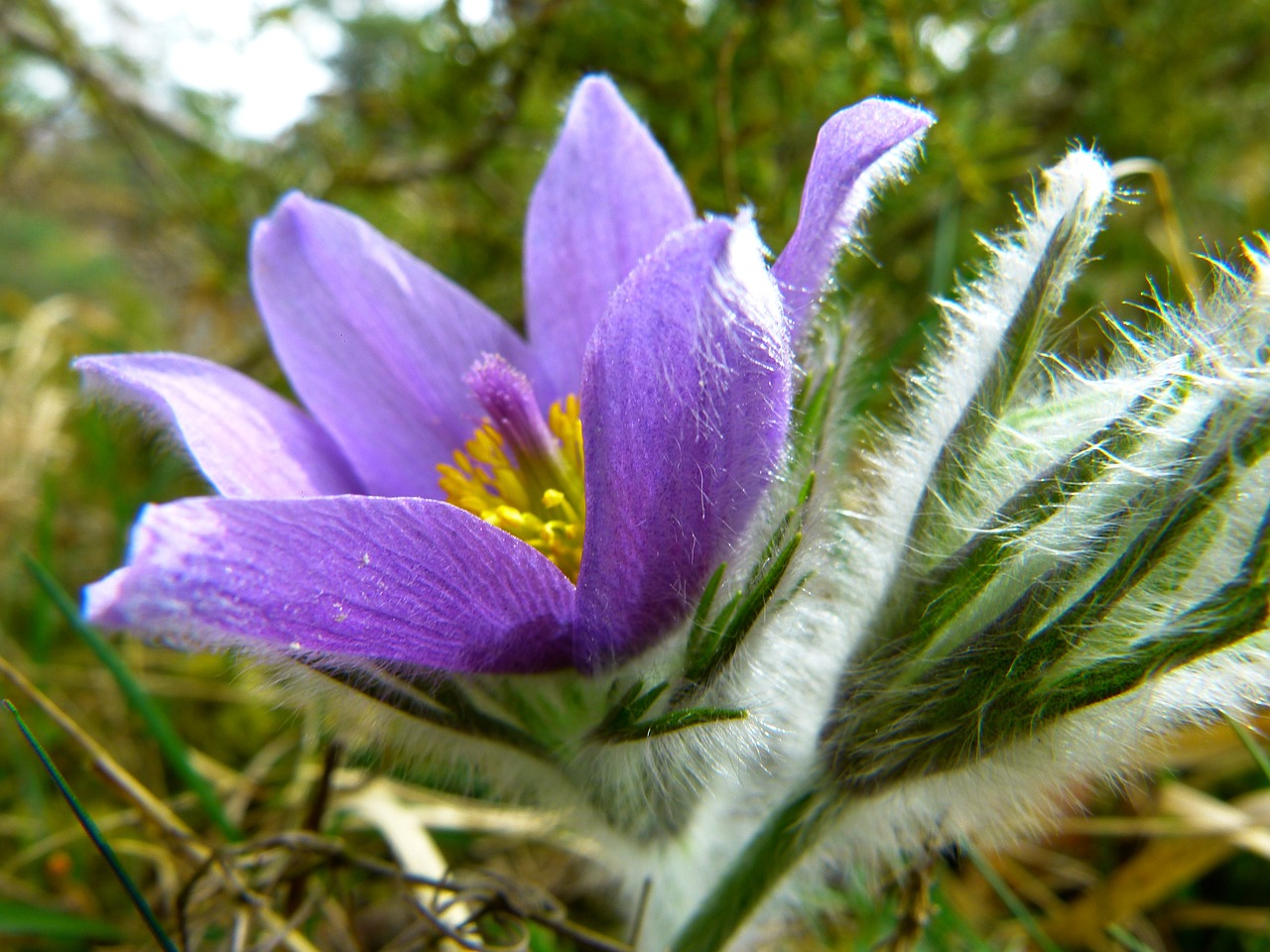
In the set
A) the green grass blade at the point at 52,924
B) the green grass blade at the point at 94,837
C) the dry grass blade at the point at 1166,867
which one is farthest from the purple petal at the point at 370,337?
the dry grass blade at the point at 1166,867

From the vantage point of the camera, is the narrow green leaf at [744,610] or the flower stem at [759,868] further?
the flower stem at [759,868]

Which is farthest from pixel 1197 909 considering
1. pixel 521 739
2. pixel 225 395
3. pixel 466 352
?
pixel 225 395

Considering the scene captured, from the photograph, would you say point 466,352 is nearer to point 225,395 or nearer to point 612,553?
point 225,395

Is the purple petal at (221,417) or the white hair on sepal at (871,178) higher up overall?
the white hair on sepal at (871,178)

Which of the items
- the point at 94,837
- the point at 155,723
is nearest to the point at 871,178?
the point at 94,837

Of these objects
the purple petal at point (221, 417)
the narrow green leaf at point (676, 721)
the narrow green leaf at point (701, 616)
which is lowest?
the narrow green leaf at point (676, 721)

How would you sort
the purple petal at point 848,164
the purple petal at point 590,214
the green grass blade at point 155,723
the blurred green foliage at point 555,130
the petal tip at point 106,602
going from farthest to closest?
the blurred green foliage at point 555,130 < the green grass blade at point 155,723 < the purple petal at point 590,214 < the purple petal at point 848,164 < the petal tip at point 106,602

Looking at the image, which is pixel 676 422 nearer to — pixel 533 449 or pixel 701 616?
pixel 701 616

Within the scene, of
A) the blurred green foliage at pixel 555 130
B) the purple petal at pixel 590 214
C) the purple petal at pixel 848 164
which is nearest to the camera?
the purple petal at pixel 848 164

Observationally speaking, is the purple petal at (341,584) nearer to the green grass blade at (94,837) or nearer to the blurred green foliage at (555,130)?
the green grass blade at (94,837)
